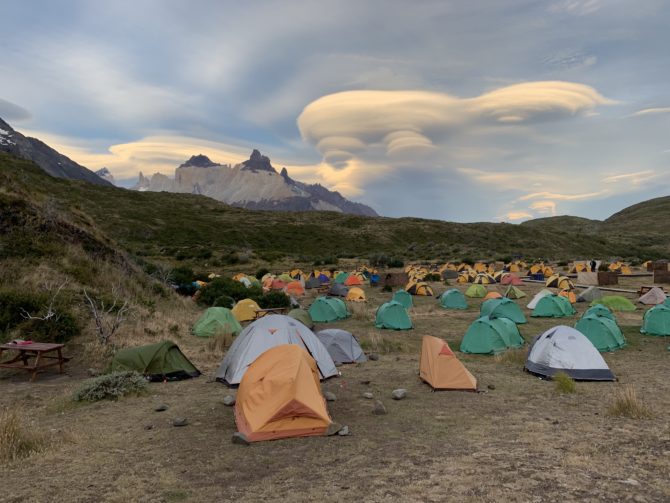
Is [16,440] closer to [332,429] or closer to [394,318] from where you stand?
[332,429]

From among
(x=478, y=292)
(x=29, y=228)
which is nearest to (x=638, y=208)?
(x=478, y=292)

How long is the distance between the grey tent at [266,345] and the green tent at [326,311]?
33.2 ft

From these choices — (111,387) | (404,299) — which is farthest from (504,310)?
(111,387)

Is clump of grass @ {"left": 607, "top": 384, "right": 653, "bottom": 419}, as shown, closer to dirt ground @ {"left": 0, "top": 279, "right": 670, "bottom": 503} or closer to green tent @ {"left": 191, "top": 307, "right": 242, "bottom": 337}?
dirt ground @ {"left": 0, "top": 279, "right": 670, "bottom": 503}

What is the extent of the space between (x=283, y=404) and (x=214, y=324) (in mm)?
10693

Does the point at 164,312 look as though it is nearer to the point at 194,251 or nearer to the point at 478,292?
the point at 478,292

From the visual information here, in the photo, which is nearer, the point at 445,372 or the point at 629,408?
the point at 629,408

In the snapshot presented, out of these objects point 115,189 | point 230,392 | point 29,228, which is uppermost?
point 115,189

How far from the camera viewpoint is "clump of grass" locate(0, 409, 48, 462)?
23.3ft

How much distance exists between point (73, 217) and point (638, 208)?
548 ft

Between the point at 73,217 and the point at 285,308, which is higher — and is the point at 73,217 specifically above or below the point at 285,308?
above

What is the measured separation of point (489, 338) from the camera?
633 inches

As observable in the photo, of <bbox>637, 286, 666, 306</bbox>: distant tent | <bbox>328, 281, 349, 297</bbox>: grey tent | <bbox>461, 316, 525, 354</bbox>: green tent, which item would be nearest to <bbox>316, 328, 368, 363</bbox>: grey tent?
<bbox>461, 316, 525, 354</bbox>: green tent

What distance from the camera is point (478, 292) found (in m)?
30.8
